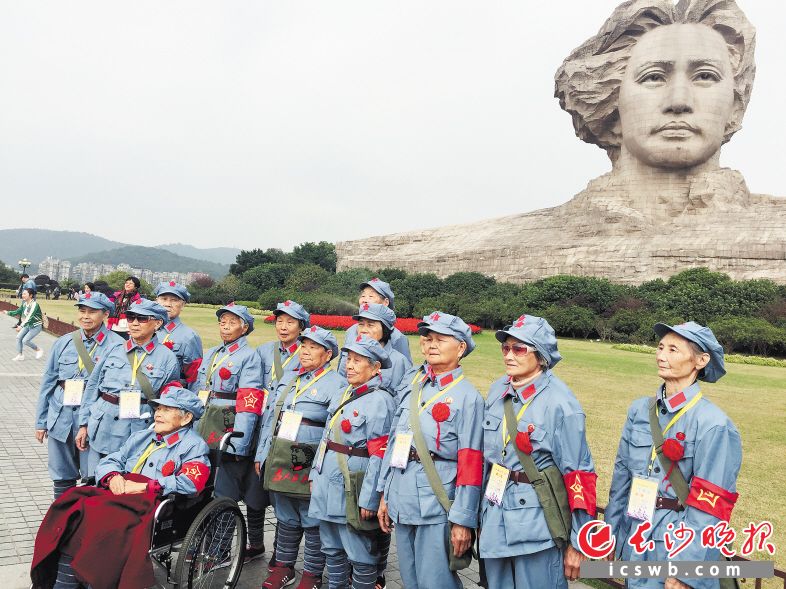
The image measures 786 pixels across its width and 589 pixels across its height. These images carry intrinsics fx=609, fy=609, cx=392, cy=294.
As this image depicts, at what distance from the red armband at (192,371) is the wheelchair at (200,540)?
1.53 metres

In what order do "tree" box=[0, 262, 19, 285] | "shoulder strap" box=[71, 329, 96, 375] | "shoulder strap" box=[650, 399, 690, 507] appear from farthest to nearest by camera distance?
1. "tree" box=[0, 262, 19, 285]
2. "shoulder strap" box=[71, 329, 96, 375]
3. "shoulder strap" box=[650, 399, 690, 507]

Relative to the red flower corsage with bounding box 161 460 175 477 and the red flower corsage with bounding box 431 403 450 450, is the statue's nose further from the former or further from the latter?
the red flower corsage with bounding box 161 460 175 477

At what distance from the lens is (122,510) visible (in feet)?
10.6

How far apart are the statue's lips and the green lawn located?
15.1 meters

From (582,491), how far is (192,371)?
3734mm

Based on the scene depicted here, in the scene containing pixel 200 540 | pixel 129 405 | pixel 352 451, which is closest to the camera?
pixel 200 540

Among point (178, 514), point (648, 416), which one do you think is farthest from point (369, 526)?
point (648, 416)

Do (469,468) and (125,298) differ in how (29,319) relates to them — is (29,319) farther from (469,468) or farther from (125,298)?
(469,468)

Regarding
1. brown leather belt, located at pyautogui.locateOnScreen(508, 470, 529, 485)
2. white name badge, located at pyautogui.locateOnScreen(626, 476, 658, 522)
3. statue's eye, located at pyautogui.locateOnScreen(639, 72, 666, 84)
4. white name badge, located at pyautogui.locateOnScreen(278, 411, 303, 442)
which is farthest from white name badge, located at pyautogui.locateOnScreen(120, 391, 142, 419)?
statue's eye, located at pyautogui.locateOnScreen(639, 72, 666, 84)

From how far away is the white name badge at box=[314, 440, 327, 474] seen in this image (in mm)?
3625

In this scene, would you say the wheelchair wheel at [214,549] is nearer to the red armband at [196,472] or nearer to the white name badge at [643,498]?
the red armband at [196,472]

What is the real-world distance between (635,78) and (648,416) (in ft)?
98.1

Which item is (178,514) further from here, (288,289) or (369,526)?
(288,289)

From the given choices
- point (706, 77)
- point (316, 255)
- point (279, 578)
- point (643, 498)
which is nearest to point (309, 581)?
point (279, 578)
